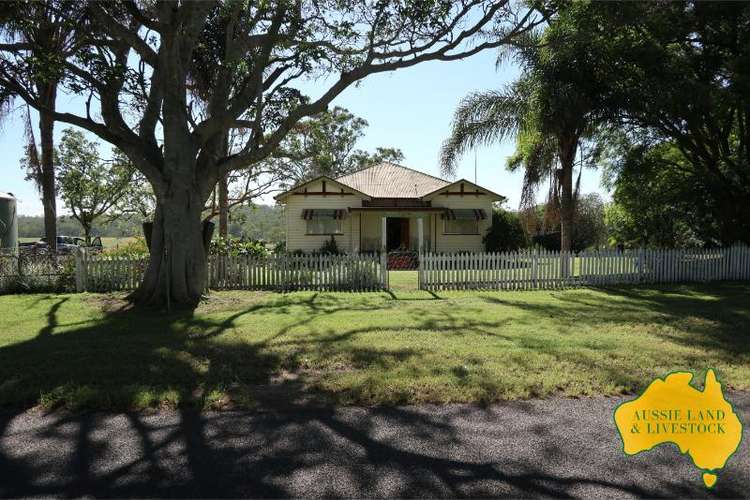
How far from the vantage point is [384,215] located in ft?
88.0

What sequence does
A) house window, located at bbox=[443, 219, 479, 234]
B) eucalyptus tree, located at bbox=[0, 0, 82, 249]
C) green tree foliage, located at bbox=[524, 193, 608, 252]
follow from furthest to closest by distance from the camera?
1. green tree foliage, located at bbox=[524, 193, 608, 252]
2. house window, located at bbox=[443, 219, 479, 234]
3. eucalyptus tree, located at bbox=[0, 0, 82, 249]

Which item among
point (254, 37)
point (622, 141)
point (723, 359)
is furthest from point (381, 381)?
point (622, 141)

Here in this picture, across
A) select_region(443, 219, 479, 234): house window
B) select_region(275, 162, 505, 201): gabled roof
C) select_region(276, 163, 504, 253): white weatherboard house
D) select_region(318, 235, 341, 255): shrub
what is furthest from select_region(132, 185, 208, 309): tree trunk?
select_region(443, 219, 479, 234): house window

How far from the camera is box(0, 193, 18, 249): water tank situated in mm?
17359

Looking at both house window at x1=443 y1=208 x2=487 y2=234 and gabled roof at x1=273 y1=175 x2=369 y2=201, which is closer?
gabled roof at x1=273 y1=175 x2=369 y2=201

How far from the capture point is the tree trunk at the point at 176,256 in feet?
35.2

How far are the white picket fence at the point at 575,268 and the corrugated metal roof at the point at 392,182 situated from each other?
1271 centimetres

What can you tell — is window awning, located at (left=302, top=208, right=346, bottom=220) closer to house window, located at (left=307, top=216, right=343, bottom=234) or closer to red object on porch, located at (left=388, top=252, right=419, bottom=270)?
house window, located at (left=307, top=216, right=343, bottom=234)

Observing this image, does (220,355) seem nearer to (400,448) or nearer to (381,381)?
(381,381)

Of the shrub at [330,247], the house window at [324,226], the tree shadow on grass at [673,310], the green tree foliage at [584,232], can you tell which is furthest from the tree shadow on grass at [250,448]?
the green tree foliage at [584,232]

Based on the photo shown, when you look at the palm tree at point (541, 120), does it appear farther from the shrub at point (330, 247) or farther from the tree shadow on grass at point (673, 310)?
the shrub at point (330, 247)

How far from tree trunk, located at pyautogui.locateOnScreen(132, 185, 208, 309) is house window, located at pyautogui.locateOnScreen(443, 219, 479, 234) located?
17698 millimetres

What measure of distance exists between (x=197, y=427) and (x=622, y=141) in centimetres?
1778

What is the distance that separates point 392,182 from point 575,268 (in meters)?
15.2
